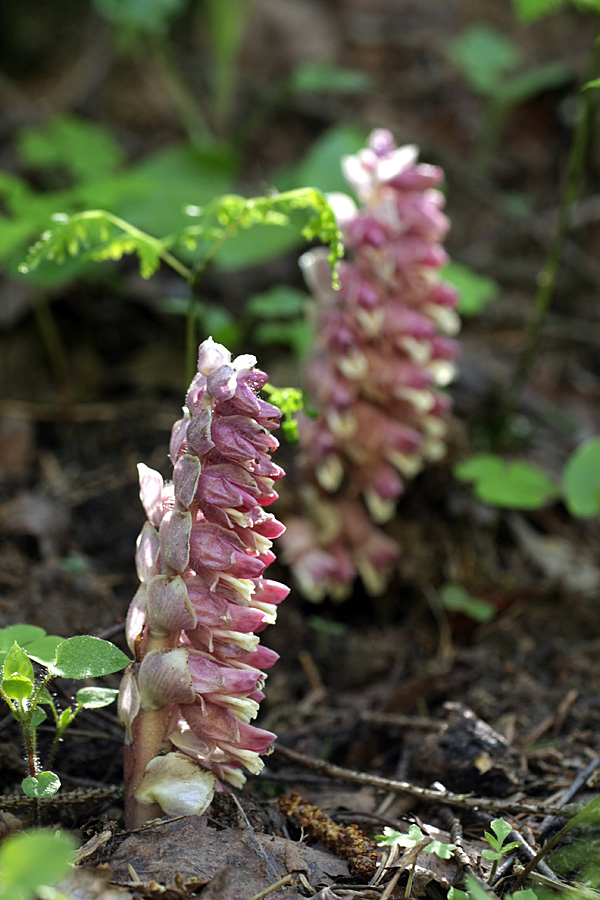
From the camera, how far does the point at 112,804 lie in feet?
5.55

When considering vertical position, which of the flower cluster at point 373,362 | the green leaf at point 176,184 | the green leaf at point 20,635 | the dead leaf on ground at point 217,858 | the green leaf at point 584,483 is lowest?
the dead leaf on ground at point 217,858

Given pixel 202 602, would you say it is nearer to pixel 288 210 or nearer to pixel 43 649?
pixel 43 649

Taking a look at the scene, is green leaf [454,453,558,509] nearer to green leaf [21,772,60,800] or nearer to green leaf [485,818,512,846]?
green leaf [485,818,512,846]

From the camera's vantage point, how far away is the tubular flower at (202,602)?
1.50 metres

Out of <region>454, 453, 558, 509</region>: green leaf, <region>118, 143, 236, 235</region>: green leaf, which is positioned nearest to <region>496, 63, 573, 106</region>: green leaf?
<region>118, 143, 236, 235</region>: green leaf

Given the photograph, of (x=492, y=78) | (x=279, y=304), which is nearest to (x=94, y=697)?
(x=279, y=304)

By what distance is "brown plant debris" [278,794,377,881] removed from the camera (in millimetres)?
1507

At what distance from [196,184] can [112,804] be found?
2938 millimetres

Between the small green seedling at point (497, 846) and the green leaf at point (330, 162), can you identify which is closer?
the small green seedling at point (497, 846)

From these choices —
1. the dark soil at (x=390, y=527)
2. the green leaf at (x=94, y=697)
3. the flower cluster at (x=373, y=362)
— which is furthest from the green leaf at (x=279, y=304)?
the green leaf at (x=94, y=697)

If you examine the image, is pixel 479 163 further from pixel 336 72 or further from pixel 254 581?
pixel 254 581

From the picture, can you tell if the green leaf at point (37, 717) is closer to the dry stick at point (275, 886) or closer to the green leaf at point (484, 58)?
the dry stick at point (275, 886)

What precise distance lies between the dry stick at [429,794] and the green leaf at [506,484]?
1.05m

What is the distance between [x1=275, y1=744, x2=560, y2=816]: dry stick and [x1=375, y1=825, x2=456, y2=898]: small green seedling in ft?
0.62
